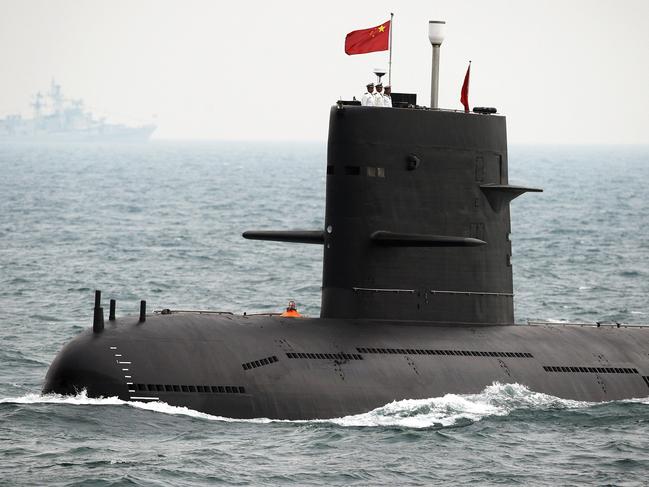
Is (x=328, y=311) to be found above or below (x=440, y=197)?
below

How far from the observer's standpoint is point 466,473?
20016mm

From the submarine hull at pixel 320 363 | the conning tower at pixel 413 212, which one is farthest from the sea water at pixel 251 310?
the conning tower at pixel 413 212

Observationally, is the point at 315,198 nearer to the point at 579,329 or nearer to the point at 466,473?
the point at 579,329

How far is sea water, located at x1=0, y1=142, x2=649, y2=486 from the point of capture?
1978 centimetres

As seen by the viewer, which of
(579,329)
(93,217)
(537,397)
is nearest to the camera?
(537,397)

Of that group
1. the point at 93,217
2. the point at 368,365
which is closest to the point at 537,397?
the point at 368,365

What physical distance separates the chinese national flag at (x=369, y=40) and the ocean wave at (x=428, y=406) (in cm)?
592

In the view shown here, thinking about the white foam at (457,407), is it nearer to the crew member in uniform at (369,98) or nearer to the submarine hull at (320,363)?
the submarine hull at (320,363)

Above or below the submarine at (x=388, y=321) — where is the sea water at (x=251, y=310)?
below

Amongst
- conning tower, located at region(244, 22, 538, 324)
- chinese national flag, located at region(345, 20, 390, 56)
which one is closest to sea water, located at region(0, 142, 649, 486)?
conning tower, located at region(244, 22, 538, 324)

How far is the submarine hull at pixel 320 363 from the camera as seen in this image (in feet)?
71.2

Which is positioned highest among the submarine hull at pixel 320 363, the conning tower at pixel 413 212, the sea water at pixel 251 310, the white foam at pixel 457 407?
the conning tower at pixel 413 212

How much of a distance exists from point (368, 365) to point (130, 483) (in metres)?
5.83

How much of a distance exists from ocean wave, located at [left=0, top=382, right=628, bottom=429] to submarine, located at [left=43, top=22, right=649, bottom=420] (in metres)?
0.14
